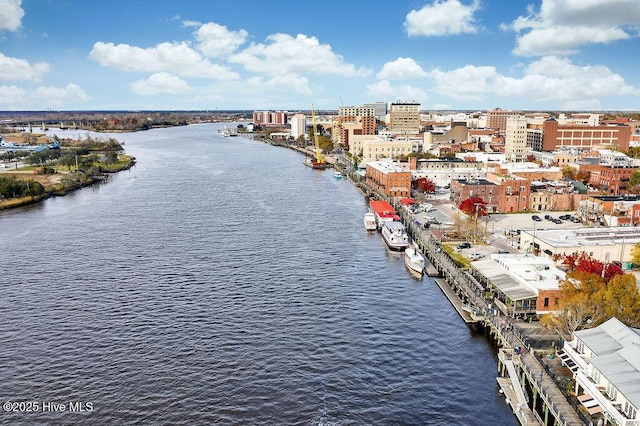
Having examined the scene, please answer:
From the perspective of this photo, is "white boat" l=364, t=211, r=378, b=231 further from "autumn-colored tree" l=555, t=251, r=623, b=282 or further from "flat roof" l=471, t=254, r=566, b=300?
"autumn-colored tree" l=555, t=251, r=623, b=282

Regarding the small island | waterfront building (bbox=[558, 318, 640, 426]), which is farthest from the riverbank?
waterfront building (bbox=[558, 318, 640, 426])

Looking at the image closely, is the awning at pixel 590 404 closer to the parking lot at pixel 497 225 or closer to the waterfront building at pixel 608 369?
the waterfront building at pixel 608 369

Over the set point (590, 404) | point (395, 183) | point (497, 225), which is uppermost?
point (395, 183)

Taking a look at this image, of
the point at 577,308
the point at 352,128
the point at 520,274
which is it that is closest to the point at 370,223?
the point at 520,274

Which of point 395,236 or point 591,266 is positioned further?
point 395,236

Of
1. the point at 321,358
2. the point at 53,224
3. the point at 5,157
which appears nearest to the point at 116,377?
the point at 321,358

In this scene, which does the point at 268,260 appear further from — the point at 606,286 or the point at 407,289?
the point at 606,286

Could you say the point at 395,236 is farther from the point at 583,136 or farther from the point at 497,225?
the point at 583,136
